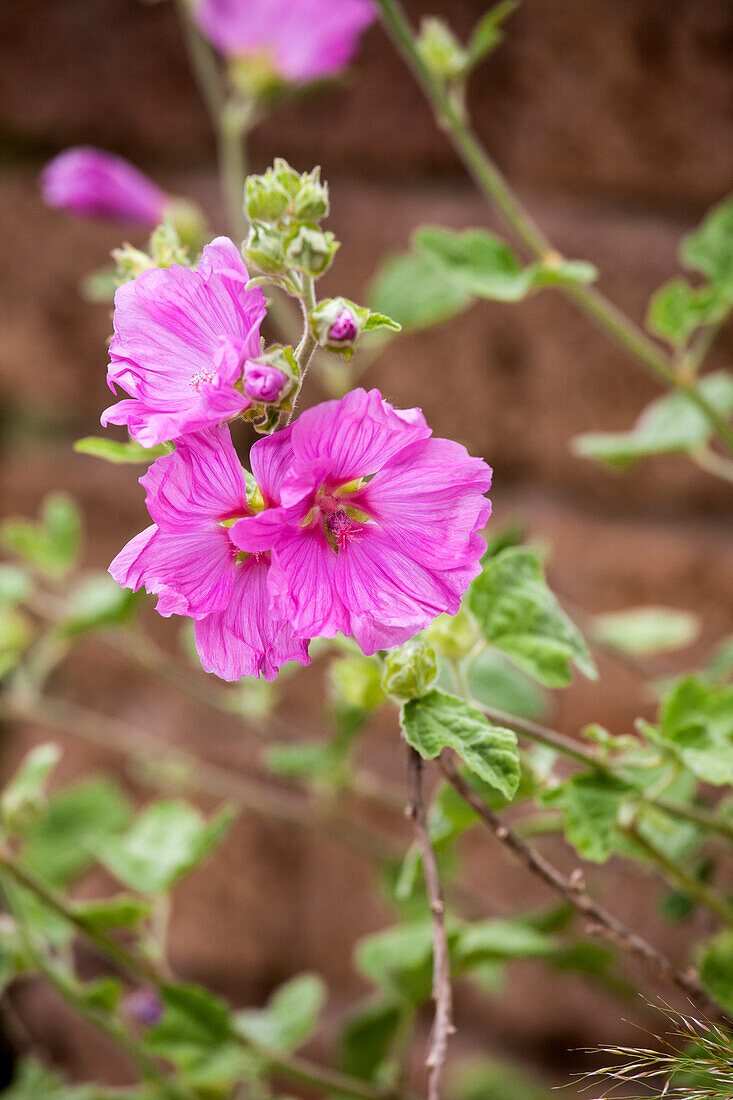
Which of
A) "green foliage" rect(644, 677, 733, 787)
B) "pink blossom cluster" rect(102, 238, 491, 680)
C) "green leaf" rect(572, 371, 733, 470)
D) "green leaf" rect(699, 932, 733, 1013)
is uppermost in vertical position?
"green leaf" rect(572, 371, 733, 470)

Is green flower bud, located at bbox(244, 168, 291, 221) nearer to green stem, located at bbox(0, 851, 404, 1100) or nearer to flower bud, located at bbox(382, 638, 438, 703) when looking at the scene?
flower bud, located at bbox(382, 638, 438, 703)

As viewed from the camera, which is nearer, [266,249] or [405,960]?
A: [266,249]

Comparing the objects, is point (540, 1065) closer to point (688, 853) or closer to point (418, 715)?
point (688, 853)

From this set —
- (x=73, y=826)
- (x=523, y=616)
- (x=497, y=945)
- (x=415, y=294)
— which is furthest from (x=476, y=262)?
(x=73, y=826)

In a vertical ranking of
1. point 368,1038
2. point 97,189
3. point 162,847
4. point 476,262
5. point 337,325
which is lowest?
point 368,1038

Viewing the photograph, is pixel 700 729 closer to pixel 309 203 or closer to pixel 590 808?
pixel 590 808

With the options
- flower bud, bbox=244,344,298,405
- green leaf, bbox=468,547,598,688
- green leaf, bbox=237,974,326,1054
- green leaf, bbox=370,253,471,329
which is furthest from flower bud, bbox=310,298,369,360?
green leaf, bbox=237,974,326,1054
